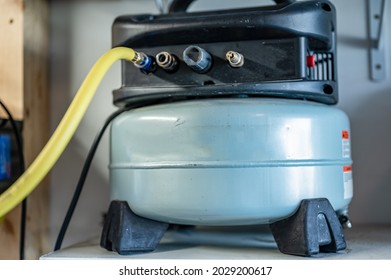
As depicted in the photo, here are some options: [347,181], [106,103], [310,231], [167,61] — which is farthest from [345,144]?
[106,103]

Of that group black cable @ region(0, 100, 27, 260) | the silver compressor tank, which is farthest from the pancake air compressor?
black cable @ region(0, 100, 27, 260)

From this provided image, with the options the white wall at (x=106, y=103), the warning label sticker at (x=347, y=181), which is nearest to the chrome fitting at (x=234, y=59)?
the warning label sticker at (x=347, y=181)

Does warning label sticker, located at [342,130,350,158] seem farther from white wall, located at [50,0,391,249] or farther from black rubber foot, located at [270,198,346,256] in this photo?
white wall, located at [50,0,391,249]

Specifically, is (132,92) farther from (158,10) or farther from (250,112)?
(158,10)

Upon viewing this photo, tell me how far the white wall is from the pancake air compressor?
0.28 meters

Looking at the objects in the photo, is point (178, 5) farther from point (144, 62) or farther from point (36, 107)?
point (36, 107)

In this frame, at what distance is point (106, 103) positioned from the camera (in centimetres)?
106

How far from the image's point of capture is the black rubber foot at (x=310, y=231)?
0.64m

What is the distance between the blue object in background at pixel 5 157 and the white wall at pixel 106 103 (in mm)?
178

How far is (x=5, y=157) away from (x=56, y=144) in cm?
31

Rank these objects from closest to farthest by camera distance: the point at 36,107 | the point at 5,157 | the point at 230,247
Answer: the point at 230,247 < the point at 5,157 < the point at 36,107

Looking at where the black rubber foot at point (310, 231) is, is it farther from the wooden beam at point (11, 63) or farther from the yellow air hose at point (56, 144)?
the wooden beam at point (11, 63)

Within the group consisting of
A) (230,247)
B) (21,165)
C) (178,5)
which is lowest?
(230,247)
